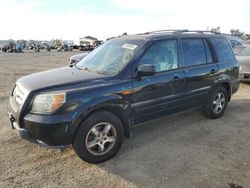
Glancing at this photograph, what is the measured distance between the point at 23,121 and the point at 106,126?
1.12 m

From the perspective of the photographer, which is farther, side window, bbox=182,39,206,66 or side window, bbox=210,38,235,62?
side window, bbox=210,38,235,62

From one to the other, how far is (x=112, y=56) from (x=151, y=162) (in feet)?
6.05

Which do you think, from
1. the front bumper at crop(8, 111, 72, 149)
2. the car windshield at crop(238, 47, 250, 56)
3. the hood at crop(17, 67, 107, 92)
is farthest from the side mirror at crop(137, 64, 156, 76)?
the car windshield at crop(238, 47, 250, 56)

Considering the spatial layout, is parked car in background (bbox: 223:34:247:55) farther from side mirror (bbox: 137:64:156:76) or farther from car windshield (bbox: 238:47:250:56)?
side mirror (bbox: 137:64:156:76)

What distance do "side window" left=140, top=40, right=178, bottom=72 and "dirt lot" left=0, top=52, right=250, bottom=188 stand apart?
51.0 inches

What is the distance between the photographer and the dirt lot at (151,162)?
318 centimetres

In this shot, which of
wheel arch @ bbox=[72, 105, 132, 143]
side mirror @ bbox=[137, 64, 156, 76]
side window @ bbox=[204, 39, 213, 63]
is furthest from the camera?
side window @ bbox=[204, 39, 213, 63]

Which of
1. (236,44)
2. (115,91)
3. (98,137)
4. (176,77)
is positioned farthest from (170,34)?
(236,44)

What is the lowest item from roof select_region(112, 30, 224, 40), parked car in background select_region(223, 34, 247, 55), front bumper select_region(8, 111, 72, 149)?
front bumper select_region(8, 111, 72, 149)

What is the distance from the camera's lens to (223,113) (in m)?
5.70

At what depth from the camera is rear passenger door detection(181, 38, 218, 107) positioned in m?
4.57

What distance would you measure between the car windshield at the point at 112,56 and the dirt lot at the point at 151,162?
4.37 feet

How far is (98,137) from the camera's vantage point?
3549mm

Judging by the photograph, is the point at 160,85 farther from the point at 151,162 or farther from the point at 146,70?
the point at 151,162
